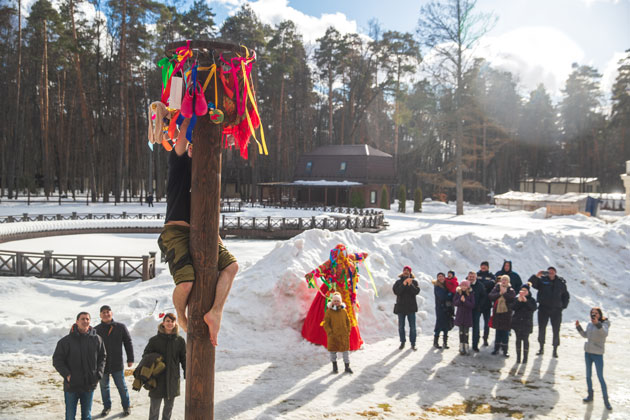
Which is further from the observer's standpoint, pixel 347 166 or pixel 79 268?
pixel 347 166

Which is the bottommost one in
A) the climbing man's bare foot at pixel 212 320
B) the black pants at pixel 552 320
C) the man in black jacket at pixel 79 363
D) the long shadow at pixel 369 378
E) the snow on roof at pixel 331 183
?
the long shadow at pixel 369 378

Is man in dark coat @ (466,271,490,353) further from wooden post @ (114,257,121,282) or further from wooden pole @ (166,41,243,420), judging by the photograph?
wooden post @ (114,257,121,282)

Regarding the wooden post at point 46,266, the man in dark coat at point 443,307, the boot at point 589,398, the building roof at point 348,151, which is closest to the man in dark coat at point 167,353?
the man in dark coat at point 443,307

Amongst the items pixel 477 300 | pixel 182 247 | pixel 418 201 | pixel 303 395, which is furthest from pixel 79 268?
pixel 418 201

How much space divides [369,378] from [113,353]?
4.43 m

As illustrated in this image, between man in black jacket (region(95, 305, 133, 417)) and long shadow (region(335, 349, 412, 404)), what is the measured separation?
324cm

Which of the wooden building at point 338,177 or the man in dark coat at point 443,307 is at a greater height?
the wooden building at point 338,177

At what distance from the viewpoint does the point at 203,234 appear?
3.23m

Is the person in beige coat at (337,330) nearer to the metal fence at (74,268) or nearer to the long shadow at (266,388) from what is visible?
the long shadow at (266,388)

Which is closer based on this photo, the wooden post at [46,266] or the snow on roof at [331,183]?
the wooden post at [46,266]

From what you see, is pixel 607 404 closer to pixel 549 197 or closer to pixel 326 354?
pixel 326 354

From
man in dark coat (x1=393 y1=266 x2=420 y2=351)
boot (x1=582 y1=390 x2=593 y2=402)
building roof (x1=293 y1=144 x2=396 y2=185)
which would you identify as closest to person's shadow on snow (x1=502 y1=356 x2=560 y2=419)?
boot (x1=582 y1=390 x2=593 y2=402)

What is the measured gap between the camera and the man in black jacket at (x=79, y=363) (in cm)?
572

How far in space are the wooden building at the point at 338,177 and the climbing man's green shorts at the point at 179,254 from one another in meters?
43.1
